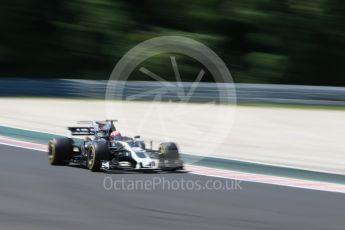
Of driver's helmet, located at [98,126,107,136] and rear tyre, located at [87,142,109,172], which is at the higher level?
driver's helmet, located at [98,126,107,136]

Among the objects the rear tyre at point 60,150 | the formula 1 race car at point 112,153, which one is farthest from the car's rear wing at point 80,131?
the rear tyre at point 60,150

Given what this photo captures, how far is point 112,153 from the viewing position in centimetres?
933

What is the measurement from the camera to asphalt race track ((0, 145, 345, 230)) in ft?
23.2

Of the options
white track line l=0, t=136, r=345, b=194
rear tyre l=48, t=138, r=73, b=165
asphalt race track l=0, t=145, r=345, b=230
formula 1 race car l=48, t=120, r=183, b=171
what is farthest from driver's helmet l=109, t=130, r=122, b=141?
white track line l=0, t=136, r=345, b=194

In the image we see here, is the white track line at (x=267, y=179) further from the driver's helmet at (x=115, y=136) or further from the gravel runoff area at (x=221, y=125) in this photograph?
the driver's helmet at (x=115, y=136)

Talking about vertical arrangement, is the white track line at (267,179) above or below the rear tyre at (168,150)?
below

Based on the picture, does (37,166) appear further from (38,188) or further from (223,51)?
(223,51)

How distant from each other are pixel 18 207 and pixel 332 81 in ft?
62.6

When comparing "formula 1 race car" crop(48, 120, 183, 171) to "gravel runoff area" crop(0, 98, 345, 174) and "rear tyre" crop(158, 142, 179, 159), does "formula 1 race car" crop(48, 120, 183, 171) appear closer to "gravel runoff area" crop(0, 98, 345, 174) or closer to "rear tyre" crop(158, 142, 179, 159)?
"rear tyre" crop(158, 142, 179, 159)

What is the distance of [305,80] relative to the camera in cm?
2481

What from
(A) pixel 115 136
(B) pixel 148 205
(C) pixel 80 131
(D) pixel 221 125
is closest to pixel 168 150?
(A) pixel 115 136

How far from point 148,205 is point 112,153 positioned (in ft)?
5.39

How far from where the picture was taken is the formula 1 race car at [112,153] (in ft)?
30.2

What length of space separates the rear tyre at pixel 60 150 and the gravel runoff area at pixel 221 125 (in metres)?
2.76
